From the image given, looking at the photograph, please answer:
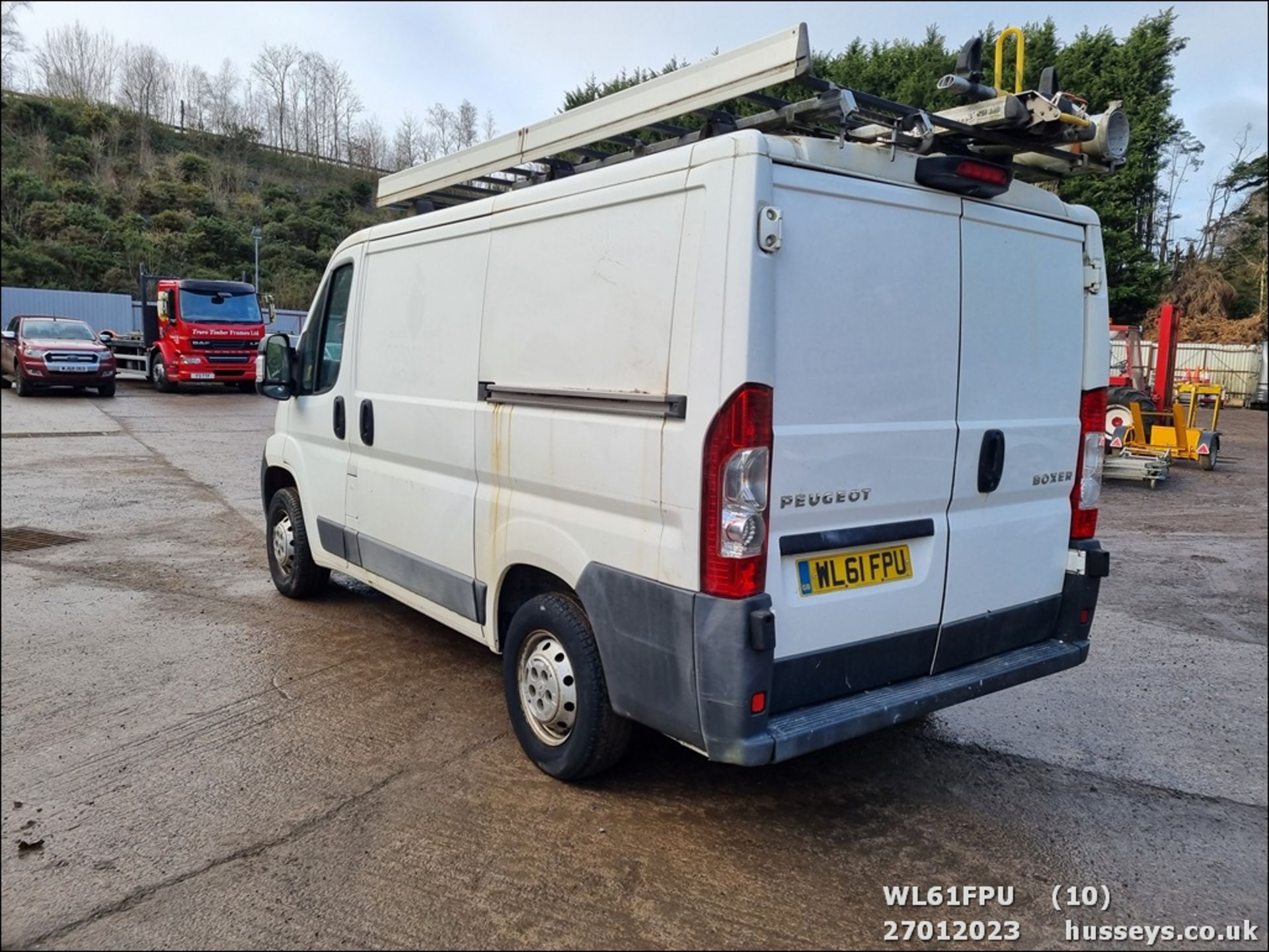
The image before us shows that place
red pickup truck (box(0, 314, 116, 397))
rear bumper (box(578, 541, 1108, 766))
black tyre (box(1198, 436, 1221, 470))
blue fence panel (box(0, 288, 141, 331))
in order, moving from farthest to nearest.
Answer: blue fence panel (box(0, 288, 141, 331)), red pickup truck (box(0, 314, 116, 397)), black tyre (box(1198, 436, 1221, 470)), rear bumper (box(578, 541, 1108, 766))

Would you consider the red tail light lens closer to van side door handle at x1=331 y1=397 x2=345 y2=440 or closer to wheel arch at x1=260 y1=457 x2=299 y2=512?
van side door handle at x1=331 y1=397 x2=345 y2=440

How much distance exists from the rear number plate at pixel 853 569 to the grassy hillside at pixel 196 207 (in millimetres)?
29042

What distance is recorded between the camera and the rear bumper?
289cm

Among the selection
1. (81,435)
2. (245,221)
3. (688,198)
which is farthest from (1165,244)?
(245,221)

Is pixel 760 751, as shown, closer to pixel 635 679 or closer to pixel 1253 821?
pixel 635 679

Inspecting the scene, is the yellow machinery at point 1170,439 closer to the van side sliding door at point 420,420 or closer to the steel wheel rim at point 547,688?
the van side sliding door at point 420,420

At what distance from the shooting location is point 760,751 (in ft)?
9.55

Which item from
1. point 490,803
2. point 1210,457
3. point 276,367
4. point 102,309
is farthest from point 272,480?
point 102,309

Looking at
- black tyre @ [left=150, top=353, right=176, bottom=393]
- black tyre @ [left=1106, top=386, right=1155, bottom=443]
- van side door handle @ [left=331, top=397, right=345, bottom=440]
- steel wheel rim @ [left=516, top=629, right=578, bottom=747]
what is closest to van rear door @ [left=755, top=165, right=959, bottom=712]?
steel wheel rim @ [left=516, top=629, right=578, bottom=747]

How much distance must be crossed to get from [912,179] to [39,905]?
3.65 m

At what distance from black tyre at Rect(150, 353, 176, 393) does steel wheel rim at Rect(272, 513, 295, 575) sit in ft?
64.6

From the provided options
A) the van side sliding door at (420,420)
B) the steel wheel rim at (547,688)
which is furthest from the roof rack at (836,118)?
the steel wheel rim at (547,688)

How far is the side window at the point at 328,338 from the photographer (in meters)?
5.25

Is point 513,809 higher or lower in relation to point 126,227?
lower
